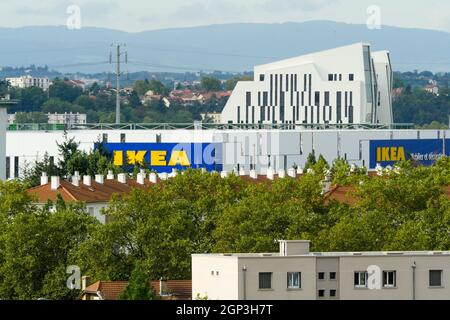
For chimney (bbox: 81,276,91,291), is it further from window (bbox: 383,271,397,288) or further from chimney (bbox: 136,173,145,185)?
chimney (bbox: 136,173,145,185)

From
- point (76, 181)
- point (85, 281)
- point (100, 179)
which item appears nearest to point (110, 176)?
point (100, 179)

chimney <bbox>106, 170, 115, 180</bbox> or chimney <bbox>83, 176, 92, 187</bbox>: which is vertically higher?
chimney <bbox>106, 170, 115, 180</bbox>

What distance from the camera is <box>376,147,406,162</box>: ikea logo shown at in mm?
152500

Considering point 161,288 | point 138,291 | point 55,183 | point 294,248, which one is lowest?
point 161,288

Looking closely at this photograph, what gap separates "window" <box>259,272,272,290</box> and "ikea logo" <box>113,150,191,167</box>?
90027mm

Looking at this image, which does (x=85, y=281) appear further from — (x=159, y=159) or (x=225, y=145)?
(x=159, y=159)

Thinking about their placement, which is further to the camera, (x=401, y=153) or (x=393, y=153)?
(x=401, y=153)

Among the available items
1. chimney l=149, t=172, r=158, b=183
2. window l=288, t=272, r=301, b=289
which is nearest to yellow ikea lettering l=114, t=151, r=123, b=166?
chimney l=149, t=172, r=158, b=183

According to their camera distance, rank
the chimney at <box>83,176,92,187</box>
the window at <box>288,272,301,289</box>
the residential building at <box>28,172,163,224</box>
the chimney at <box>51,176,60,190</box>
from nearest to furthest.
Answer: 1. the window at <box>288,272,301,289</box>
2. the residential building at <box>28,172,163,224</box>
3. the chimney at <box>51,176,60,190</box>
4. the chimney at <box>83,176,92,187</box>

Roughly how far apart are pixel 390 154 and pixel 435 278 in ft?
334

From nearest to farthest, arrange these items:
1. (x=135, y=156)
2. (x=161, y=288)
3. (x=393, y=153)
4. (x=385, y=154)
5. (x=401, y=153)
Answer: (x=161, y=288), (x=135, y=156), (x=385, y=154), (x=393, y=153), (x=401, y=153)

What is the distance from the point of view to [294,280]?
5162cm

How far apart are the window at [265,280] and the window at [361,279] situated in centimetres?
209
